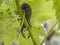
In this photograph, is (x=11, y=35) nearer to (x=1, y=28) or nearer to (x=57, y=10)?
(x=1, y=28)

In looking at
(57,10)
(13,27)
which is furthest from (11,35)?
(57,10)

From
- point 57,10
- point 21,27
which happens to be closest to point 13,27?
point 21,27

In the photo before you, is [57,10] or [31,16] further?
[31,16]

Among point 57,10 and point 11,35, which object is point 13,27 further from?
point 57,10

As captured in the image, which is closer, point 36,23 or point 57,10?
point 57,10

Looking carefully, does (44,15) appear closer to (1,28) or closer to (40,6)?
(40,6)
